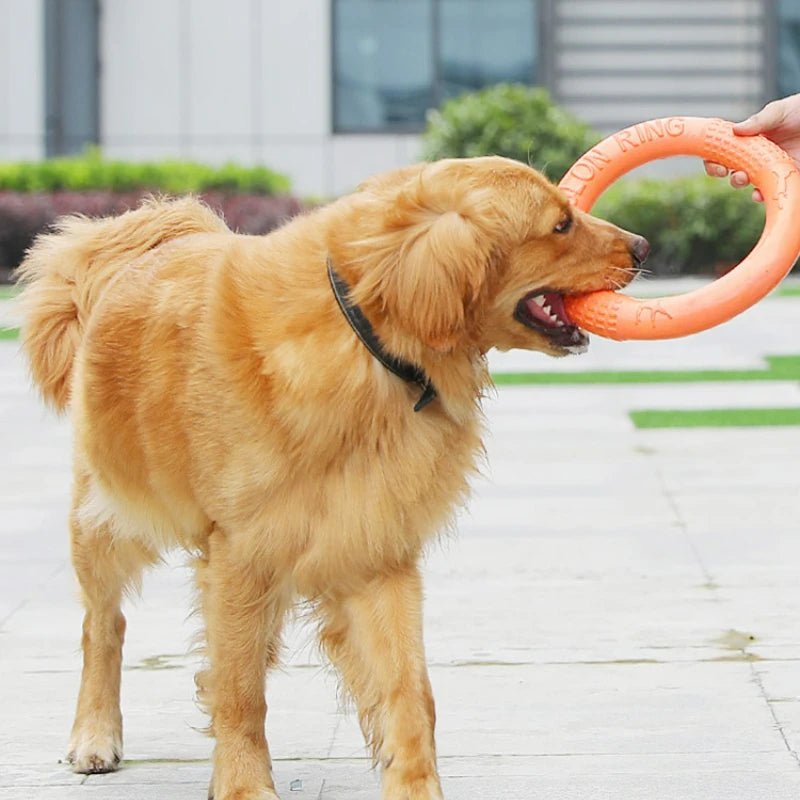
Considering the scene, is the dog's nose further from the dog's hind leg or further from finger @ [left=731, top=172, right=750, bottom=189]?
the dog's hind leg

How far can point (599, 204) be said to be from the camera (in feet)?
71.7

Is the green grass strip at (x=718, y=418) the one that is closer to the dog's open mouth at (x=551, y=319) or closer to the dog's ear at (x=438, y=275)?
the dog's open mouth at (x=551, y=319)

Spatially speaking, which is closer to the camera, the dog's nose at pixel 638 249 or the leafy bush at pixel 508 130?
the dog's nose at pixel 638 249

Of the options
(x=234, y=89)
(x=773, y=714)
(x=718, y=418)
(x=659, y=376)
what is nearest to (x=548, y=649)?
(x=773, y=714)

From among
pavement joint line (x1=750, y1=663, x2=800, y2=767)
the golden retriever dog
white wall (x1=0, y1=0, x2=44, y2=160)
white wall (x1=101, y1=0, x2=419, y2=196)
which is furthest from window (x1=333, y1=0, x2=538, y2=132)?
the golden retriever dog

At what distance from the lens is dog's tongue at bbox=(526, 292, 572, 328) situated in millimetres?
4500

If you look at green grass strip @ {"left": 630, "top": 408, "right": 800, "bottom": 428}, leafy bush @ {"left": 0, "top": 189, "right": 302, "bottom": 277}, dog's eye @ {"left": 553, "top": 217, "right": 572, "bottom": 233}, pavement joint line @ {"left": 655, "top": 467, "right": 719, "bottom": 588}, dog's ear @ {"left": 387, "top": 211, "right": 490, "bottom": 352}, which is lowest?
green grass strip @ {"left": 630, "top": 408, "right": 800, "bottom": 428}

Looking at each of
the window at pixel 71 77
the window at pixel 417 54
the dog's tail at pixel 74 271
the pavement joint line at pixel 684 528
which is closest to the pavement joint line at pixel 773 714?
the pavement joint line at pixel 684 528

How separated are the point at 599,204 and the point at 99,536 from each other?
56.6 feet

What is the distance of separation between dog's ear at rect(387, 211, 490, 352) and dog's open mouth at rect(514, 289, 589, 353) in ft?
0.85

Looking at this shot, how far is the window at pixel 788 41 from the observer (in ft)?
85.1

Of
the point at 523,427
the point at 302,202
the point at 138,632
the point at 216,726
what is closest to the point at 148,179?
the point at 302,202

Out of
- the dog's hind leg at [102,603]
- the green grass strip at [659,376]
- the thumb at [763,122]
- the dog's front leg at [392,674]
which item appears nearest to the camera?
the dog's front leg at [392,674]

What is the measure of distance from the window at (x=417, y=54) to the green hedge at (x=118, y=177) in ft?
11.1
